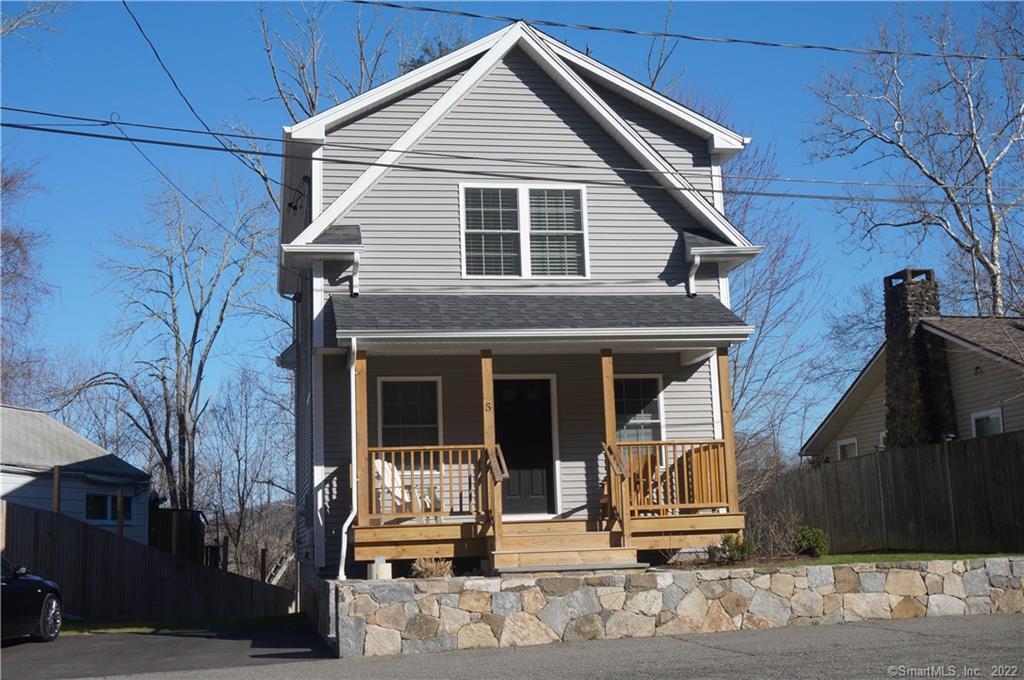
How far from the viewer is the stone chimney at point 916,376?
22.5m

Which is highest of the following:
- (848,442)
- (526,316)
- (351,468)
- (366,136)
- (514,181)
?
(366,136)

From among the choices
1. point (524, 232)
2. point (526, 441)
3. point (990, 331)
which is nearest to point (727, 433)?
point (526, 441)

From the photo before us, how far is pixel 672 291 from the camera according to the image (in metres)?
16.2

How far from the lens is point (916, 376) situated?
2264 cm

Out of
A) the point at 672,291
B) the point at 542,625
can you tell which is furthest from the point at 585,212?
the point at 542,625

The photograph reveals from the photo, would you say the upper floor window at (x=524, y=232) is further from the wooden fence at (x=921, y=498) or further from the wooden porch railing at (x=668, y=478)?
the wooden fence at (x=921, y=498)

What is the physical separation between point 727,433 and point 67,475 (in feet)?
51.7

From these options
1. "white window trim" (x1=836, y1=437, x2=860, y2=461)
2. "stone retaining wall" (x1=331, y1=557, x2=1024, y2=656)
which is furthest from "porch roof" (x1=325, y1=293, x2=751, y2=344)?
"white window trim" (x1=836, y1=437, x2=860, y2=461)

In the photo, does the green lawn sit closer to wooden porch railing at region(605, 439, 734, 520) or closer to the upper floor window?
wooden porch railing at region(605, 439, 734, 520)

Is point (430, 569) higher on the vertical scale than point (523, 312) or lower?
lower

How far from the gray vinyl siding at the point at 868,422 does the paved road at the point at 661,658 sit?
13926 mm

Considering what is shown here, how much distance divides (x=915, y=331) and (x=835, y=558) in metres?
10.1

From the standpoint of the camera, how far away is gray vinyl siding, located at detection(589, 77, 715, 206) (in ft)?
55.2

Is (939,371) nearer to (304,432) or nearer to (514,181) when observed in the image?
(514,181)
